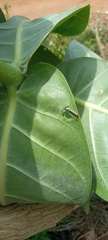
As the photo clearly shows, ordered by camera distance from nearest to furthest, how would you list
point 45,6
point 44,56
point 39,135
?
point 39,135
point 44,56
point 45,6

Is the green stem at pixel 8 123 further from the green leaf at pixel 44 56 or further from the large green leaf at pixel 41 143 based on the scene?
the green leaf at pixel 44 56

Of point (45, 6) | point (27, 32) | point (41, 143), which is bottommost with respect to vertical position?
point (45, 6)

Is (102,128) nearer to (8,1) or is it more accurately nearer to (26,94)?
(26,94)

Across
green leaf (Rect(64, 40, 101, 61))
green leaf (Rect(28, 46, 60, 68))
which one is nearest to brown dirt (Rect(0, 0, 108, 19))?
green leaf (Rect(64, 40, 101, 61))

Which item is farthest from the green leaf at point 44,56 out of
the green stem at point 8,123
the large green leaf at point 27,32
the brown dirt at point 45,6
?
the brown dirt at point 45,6

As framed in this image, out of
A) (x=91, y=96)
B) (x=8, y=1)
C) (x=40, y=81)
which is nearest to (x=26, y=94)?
(x=40, y=81)

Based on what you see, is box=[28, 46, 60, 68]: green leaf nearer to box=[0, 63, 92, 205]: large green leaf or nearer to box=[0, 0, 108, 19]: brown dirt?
box=[0, 63, 92, 205]: large green leaf

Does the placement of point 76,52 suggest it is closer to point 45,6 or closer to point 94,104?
point 94,104

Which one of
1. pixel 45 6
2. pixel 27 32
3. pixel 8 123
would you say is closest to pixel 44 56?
pixel 27 32
